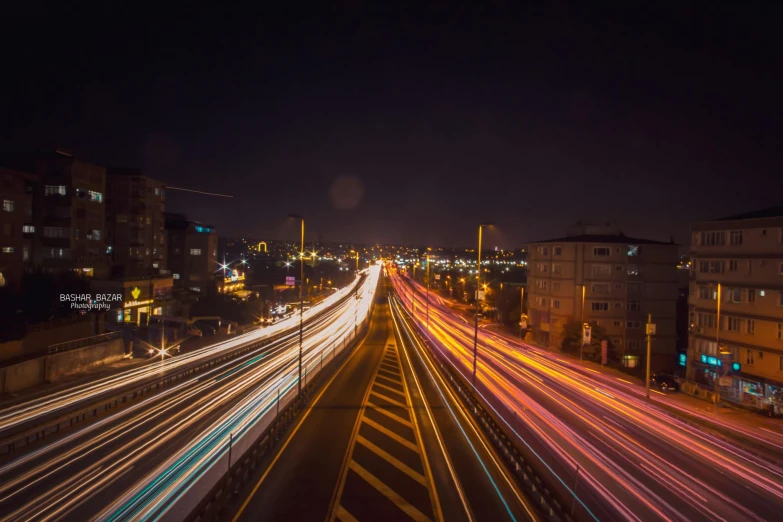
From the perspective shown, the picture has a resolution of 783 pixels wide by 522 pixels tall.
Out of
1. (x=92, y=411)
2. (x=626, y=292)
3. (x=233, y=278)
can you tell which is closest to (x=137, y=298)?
(x=92, y=411)

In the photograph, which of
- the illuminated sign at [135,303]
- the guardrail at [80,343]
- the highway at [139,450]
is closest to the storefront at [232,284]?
the illuminated sign at [135,303]

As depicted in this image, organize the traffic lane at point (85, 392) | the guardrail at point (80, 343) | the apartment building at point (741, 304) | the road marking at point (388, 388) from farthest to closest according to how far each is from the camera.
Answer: the guardrail at point (80, 343) → the road marking at point (388, 388) → the apartment building at point (741, 304) → the traffic lane at point (85, 392)

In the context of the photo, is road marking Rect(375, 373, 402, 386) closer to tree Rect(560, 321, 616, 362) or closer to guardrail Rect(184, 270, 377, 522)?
guardrail Rect(184, 270, 377, 522)

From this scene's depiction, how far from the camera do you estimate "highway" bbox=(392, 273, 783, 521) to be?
420 inches

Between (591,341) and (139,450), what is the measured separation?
28441 mm

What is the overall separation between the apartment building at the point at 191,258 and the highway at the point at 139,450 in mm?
35236

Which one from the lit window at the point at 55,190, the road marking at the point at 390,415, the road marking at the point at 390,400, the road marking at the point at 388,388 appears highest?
the lit window at the point at 55,190

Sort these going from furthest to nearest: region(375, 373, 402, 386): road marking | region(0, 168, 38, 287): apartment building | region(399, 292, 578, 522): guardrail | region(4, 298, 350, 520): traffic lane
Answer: region(0, 168, 38, 287): apartment building, region(375, 373, 402, 386): road marking, region(4, 298, 350, 520): traffic lane, region(399, 292, 578, 522): guardrail

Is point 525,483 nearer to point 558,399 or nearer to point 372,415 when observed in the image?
point 372,415

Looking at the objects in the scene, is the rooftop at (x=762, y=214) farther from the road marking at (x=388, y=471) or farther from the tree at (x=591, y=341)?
the road marking at (x=388, y=471)

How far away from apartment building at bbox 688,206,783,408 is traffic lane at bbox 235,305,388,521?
14471 millimetres

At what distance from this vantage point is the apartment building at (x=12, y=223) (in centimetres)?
3003

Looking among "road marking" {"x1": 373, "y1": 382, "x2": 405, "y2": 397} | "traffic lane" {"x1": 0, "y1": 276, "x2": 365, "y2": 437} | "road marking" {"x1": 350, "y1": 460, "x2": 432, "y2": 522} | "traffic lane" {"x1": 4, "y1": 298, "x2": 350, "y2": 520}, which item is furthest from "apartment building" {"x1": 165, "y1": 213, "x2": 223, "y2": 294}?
"road marking" {"x1": 350, "y1": 460, "x2": 432, "y2": 522}

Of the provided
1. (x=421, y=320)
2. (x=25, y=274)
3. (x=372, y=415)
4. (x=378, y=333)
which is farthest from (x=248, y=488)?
(x=421, y=320)
